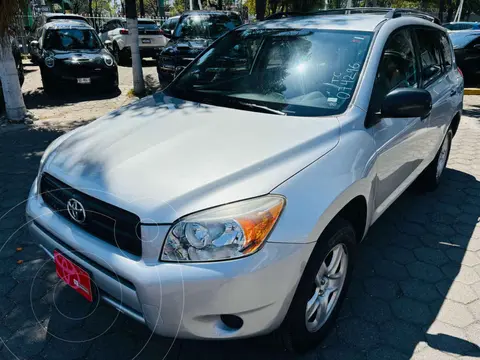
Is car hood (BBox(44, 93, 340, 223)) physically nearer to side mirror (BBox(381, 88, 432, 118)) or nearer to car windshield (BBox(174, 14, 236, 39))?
side mirror (BBox(381, 88, 432, 118))

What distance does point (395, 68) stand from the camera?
9.66 ft

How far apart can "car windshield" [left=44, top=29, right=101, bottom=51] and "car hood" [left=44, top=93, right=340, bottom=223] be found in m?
7.99

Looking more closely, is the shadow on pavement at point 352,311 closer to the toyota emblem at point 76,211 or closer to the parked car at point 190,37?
the toyota emblem at point 76,211

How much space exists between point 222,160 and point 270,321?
2.58 ft

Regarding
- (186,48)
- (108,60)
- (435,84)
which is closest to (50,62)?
(108,60)

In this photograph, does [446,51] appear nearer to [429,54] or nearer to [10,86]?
[429,54]

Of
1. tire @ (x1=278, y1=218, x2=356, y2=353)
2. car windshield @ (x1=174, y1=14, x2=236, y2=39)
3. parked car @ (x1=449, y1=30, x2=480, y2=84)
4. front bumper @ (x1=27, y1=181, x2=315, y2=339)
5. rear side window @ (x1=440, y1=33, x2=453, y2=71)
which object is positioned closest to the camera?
front bumper @ (x1=27, y1=181, x2=315, y2=339)

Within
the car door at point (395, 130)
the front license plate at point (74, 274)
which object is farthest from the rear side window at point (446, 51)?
the front license plate at point (74, 274)

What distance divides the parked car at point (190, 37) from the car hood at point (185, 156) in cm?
643

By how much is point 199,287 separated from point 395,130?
69.4 inches

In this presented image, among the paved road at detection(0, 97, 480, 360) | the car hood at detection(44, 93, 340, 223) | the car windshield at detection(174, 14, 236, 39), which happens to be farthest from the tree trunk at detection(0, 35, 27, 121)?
the car hood at detection(44, 93, 340, 223)

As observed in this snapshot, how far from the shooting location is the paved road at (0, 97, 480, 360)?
7.47 ft


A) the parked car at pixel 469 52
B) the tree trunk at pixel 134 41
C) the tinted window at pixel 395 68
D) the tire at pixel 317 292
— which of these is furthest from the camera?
the parked car at pixel 469 52

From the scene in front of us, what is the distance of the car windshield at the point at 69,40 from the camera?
31.2 feet
